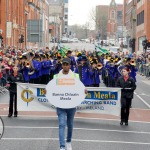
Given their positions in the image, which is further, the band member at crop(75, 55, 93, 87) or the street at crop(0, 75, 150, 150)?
the band member at crop(75, 55, 93, 87)

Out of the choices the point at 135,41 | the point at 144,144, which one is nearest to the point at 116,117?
the point at 144,144

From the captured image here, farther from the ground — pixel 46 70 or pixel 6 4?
pixel 6 4

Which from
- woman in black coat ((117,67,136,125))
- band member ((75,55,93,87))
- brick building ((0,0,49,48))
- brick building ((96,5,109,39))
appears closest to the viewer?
woman in black coat ((117,67,136,125))

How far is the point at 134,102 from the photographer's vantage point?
2295 cm

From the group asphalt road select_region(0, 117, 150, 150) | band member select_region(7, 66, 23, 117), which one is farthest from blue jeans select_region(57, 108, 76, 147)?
band member select_region(7, 66, 23, 117)

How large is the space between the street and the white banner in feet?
1.14

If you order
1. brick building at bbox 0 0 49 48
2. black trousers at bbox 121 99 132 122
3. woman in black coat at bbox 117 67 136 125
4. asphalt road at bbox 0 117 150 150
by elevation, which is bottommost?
asphalt road at bbox 0 117 150 150

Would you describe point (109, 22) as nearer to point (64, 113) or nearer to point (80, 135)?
point (80, 135)

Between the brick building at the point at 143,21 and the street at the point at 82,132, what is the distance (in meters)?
60.9

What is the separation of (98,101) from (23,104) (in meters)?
2.14

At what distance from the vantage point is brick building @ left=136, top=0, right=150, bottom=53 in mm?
78875

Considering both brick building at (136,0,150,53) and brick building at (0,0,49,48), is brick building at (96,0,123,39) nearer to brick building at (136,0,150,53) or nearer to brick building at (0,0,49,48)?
brick building at (136,0,150,53)

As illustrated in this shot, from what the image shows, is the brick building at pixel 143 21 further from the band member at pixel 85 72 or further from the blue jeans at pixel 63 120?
the blue jeans at pixel 63 120

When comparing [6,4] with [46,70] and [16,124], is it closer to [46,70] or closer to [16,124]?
[46,70]
